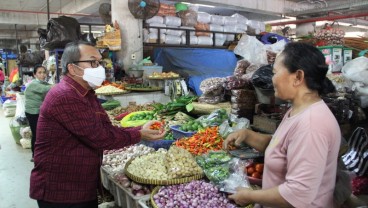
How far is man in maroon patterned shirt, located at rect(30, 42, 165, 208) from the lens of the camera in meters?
1.73

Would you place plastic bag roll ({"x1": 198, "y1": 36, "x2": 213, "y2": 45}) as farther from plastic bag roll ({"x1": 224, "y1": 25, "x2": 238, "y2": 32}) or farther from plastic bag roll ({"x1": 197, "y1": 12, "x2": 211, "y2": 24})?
plastic bag roll ({"x1": 224, "y1": 25, "x2": 238, "y2": 32})

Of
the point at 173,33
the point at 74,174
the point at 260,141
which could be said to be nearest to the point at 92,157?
the point at 74,174

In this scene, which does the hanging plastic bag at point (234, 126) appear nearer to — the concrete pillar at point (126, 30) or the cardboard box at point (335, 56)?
the cardboard box at point (335, 56)

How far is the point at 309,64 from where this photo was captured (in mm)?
1229

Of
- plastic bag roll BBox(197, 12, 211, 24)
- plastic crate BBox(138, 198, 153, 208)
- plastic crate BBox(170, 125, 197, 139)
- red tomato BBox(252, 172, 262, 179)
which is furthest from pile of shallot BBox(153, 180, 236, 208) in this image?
plastic bag roll BBox(197, 12, 211, 24)

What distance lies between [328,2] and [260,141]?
12315mm

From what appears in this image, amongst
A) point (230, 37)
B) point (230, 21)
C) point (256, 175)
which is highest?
point (230, 21)

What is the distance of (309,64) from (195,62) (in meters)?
6.20

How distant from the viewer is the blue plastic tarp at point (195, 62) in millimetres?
6685

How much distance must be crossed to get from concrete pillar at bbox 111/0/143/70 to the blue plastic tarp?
23.4 inches

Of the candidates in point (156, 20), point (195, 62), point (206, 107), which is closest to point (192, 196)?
point (206, 107)

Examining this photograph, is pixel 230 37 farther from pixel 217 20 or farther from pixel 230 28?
pixel 217 20

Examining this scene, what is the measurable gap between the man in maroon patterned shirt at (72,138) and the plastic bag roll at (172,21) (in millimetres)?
5946

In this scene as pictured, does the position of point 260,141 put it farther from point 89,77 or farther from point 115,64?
point 115,64
